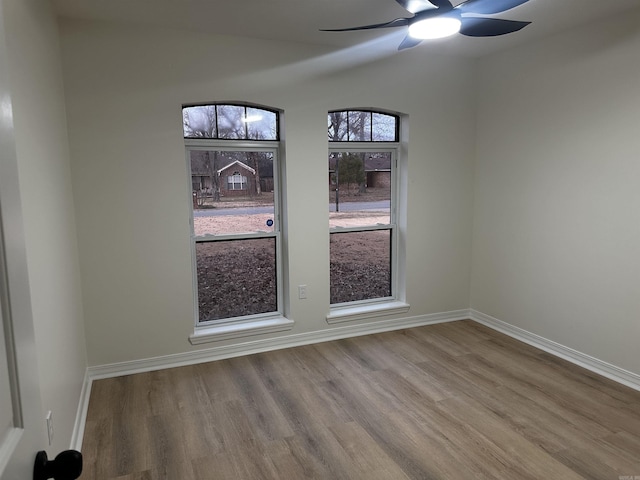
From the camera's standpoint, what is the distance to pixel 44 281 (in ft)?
6.73

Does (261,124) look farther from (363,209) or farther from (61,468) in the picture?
(61,468)

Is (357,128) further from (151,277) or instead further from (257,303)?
(151,277)

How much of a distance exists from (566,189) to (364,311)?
6.71 ft

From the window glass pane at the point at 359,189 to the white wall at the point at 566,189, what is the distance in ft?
3.23

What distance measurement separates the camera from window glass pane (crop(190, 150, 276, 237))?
3734 millimetres

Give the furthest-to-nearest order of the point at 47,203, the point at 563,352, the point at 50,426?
the point at 563,352 < the point at 47,203 < the point at 50,426

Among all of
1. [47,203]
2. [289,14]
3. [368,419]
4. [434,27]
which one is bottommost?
[368,419]

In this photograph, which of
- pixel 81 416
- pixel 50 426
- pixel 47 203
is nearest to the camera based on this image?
pixel 50 426

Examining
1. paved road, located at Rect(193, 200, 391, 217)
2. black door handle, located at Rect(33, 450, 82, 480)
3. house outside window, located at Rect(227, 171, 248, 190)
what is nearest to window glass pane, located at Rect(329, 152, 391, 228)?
paved road, located at Rect(193, 200, 391, 217)

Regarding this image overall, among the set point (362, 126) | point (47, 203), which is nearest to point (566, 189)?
point (362, 126)

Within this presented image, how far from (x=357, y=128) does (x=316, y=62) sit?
0.73 metres

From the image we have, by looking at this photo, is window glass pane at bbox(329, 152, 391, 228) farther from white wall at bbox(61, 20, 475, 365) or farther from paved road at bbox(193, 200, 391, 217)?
white wall at bbox(61, 20, 475, 365)

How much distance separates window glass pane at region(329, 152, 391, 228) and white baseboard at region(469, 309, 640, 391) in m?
1.44

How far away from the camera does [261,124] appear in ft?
12.6
